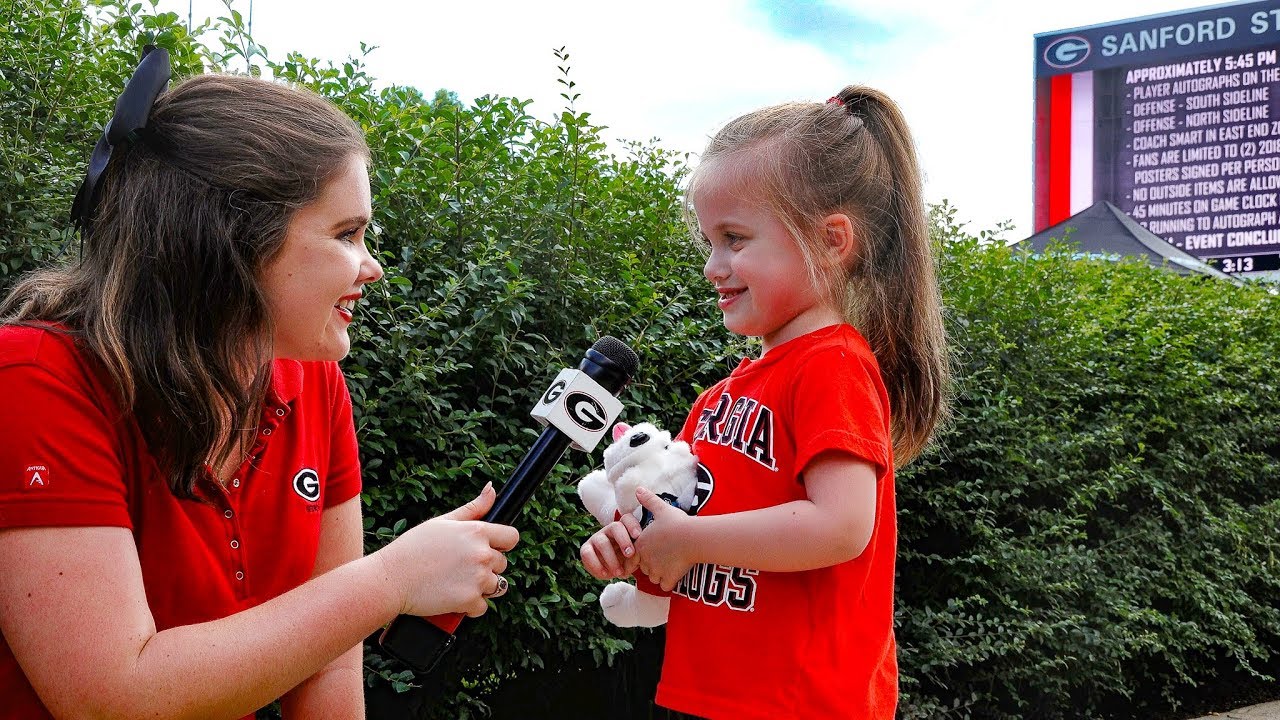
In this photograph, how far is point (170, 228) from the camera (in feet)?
5.04

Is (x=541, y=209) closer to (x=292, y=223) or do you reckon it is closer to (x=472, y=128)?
(x=472, y=128)

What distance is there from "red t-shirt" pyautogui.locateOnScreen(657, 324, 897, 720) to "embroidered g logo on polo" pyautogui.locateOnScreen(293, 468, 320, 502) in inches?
25.2

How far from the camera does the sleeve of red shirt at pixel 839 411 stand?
175 centimetres

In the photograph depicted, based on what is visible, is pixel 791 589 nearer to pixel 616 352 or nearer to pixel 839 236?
pixel 616 352

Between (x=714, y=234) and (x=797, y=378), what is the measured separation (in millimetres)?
340

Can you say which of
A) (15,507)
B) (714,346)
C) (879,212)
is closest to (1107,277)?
(714,346)

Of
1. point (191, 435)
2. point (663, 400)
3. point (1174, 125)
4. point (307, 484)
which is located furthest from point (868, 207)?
point (1174, 125)

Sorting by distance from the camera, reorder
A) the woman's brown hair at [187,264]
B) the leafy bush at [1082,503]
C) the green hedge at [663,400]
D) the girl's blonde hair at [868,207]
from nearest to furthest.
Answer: the woman's brown hair at [187,264] → the girl's blonde hair at [868,207] → the green hedge at [663,400] → the leafy bush at [1082,503]

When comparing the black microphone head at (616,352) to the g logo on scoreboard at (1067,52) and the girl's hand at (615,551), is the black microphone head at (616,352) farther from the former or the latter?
the g logo on scoreboard at (1067,52)

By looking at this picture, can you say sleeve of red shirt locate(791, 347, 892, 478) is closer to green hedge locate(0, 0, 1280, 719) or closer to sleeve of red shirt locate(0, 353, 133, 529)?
sleeve of red shirt locate(0, 353, 133, 529)

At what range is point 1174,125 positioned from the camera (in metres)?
19.8

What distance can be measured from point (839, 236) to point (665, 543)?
66 cm

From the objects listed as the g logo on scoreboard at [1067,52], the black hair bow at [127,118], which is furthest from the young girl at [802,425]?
the g logo on scoreboard at [1067,52]

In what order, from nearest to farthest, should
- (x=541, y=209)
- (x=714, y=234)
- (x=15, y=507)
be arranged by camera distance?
(x=15, y=507)
(x=714, y=234)
(x=541, y=209)
